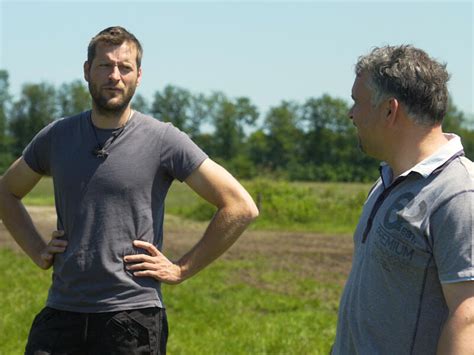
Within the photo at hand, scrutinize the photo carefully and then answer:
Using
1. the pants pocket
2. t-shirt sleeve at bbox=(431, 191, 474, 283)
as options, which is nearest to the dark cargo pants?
the pants pocket

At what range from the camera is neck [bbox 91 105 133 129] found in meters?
3.84

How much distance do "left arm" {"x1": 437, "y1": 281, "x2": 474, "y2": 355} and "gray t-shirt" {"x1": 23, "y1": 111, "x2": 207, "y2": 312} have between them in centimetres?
161

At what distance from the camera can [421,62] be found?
8.84 feet

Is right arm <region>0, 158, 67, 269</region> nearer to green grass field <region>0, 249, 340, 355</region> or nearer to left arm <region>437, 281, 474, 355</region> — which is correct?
left arm <region>437, 281, 474, 355</region>

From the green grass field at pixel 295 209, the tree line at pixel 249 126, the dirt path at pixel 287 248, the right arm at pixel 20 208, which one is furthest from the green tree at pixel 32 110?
the right arm at pixel 20 208

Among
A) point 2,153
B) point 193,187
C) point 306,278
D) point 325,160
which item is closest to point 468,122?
point 325,160

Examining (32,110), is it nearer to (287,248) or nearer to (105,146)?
(287,248)

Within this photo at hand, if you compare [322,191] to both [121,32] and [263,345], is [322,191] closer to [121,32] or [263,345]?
[263,345]

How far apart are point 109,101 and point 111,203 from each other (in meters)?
0.47

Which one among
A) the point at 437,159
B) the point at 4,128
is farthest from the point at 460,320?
the point at 4,128

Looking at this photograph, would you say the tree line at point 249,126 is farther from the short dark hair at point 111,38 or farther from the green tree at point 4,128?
the short dark hair at point 111,38

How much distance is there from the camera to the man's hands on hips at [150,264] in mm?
3709

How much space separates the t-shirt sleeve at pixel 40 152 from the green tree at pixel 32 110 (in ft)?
297

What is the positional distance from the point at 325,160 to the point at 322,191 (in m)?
61.8
